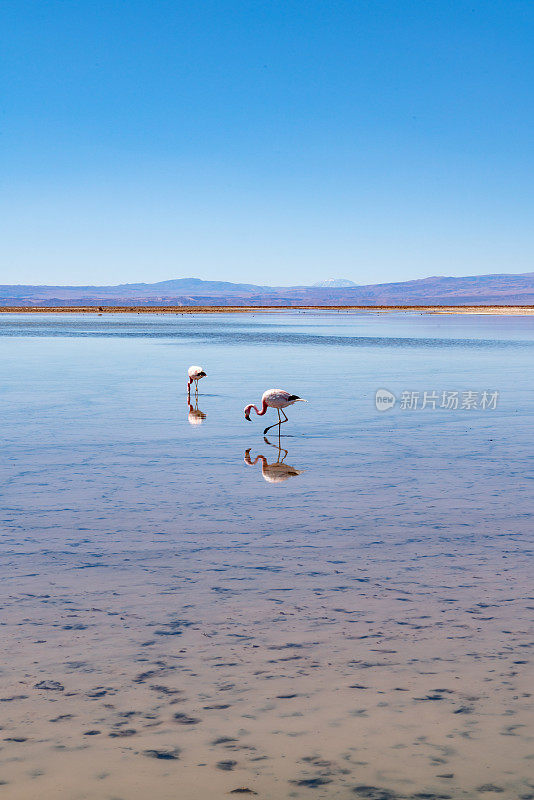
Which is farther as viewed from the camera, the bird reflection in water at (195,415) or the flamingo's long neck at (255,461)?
the bird reflection in water at (195,415)

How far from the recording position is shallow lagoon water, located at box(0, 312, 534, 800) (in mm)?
3615

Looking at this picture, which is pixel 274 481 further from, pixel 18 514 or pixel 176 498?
pixel 18 514

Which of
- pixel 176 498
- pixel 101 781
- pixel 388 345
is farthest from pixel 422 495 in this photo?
pixel 388 345

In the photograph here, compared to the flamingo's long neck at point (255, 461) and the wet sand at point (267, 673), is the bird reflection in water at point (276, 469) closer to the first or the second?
the flamingo's long neck at point (255, 461)

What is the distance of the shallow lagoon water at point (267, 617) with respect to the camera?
11.9 feet

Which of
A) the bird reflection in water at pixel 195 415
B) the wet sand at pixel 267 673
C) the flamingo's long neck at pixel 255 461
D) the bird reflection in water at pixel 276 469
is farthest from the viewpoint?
the bird reflection in water at pixel 195 415

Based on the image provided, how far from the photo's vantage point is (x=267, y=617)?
523cm

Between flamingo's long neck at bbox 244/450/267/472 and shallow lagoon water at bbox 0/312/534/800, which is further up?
flamingo's long neck at bbox 244/450/267/472

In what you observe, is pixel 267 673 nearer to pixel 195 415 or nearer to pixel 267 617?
pixel 267 617

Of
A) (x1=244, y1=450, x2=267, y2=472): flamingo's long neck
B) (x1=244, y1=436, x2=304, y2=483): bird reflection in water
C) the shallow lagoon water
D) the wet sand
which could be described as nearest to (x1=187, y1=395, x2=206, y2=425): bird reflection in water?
the shallow lagoon water

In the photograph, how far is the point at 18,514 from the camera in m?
7.77

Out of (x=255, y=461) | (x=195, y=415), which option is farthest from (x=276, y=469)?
(x=195, y=415)

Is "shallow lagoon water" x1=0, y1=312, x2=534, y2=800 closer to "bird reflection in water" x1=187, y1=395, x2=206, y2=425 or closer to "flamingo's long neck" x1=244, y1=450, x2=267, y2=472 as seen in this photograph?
"flamingo's long neck" x1=244, y1=450, x2=267, y2=472

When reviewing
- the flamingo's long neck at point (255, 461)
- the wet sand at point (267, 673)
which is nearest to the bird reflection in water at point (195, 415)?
the flamingo's long neck at point (255, 461)
